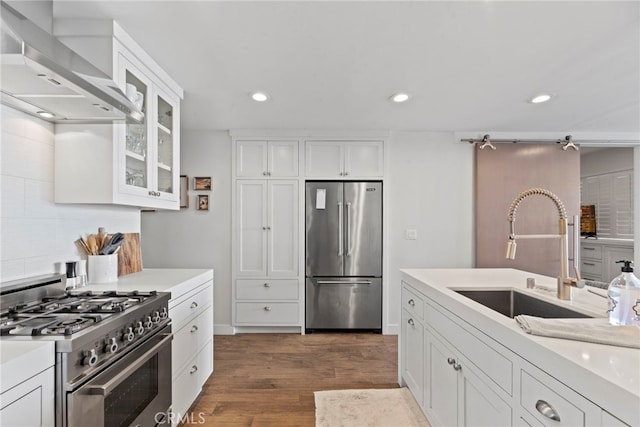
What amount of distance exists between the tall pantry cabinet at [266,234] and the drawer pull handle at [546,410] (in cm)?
286

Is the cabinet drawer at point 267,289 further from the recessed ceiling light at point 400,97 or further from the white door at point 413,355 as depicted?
the recessed ceiling light at point 400,97

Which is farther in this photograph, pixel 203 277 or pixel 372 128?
pixel 372 128

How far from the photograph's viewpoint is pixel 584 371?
0.79 metres

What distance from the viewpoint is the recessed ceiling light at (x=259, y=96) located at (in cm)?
272


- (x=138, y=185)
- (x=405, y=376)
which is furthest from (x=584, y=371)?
(x=138, y=185)

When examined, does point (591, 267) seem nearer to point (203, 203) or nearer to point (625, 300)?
point (625, 300)

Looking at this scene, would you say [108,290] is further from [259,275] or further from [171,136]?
[259,275]

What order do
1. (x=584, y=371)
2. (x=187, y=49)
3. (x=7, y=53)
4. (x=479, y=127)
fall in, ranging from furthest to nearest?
(x=479, y=127)
(x=187, y=49)
(x=7, y=53)
(x=584, y=371)

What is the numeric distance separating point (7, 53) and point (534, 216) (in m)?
4.47

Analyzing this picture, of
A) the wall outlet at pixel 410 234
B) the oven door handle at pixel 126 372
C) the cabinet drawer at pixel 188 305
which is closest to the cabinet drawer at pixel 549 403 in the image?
the oven door handle at pixel 126 372

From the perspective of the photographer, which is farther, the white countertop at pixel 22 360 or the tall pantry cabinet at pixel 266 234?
the tall pantry cabinet at pixel 266 234

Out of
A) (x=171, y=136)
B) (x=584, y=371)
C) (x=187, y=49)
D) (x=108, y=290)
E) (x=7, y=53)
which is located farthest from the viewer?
(x=171, y=136)

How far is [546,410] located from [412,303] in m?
1.25

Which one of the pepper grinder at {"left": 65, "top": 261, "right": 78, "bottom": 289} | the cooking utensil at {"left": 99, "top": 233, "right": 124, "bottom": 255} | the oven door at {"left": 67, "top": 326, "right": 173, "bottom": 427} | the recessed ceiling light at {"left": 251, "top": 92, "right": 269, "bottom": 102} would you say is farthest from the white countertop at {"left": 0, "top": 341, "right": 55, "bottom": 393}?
the recessed ceiling light at {"left": 251, "top": 92, "right": 269, "bottom": 102}
